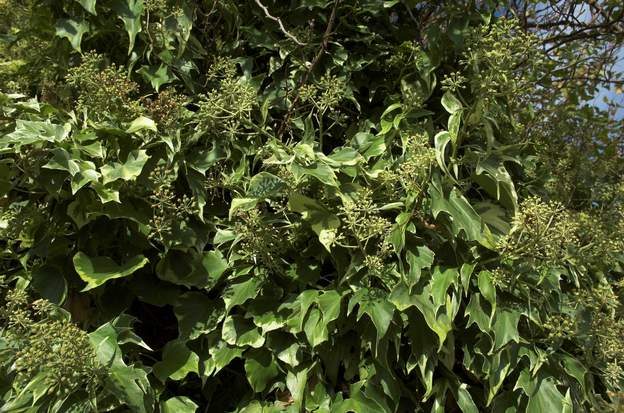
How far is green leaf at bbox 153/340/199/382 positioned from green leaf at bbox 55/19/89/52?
1.05 meters

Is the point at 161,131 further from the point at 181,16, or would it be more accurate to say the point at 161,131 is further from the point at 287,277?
the point at 287,277

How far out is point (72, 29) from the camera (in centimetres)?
195

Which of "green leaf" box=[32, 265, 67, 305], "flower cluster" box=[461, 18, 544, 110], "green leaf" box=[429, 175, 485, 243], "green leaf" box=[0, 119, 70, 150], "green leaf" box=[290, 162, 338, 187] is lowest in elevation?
"green leaf" box=[32, 265, 67, 305]

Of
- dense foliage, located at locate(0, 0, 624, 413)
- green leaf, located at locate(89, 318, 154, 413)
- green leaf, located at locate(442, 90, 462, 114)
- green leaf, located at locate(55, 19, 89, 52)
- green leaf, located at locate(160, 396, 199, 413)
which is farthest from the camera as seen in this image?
green leaf, located at locate(55, 19, 89, 52)

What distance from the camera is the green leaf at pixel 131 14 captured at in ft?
6.19

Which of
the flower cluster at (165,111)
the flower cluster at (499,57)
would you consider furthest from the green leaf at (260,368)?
the flower cluster at (499,57)

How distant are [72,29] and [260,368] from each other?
4.20 ft

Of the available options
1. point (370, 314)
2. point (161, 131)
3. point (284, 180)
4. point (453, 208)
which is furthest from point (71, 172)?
point (453, 208)

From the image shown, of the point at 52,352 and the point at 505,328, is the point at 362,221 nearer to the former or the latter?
the point at 505,328

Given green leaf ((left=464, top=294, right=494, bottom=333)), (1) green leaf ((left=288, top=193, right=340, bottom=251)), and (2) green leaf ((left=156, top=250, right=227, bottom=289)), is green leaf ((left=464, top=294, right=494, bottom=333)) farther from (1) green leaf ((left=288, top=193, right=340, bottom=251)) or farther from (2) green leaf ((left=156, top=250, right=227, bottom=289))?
(2) green leaf ((left=156, top=250, right=227, bottom=289))

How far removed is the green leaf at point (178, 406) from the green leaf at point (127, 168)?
675mm

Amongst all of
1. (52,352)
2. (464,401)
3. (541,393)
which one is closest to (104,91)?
(52,352)

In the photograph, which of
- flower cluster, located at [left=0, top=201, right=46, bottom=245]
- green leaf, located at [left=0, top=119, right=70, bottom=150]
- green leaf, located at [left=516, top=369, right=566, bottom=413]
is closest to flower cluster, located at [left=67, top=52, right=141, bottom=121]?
green leaf, located at [left=0, top=119, right=70, bottom=150]

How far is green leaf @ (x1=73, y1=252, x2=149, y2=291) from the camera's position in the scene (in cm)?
162
